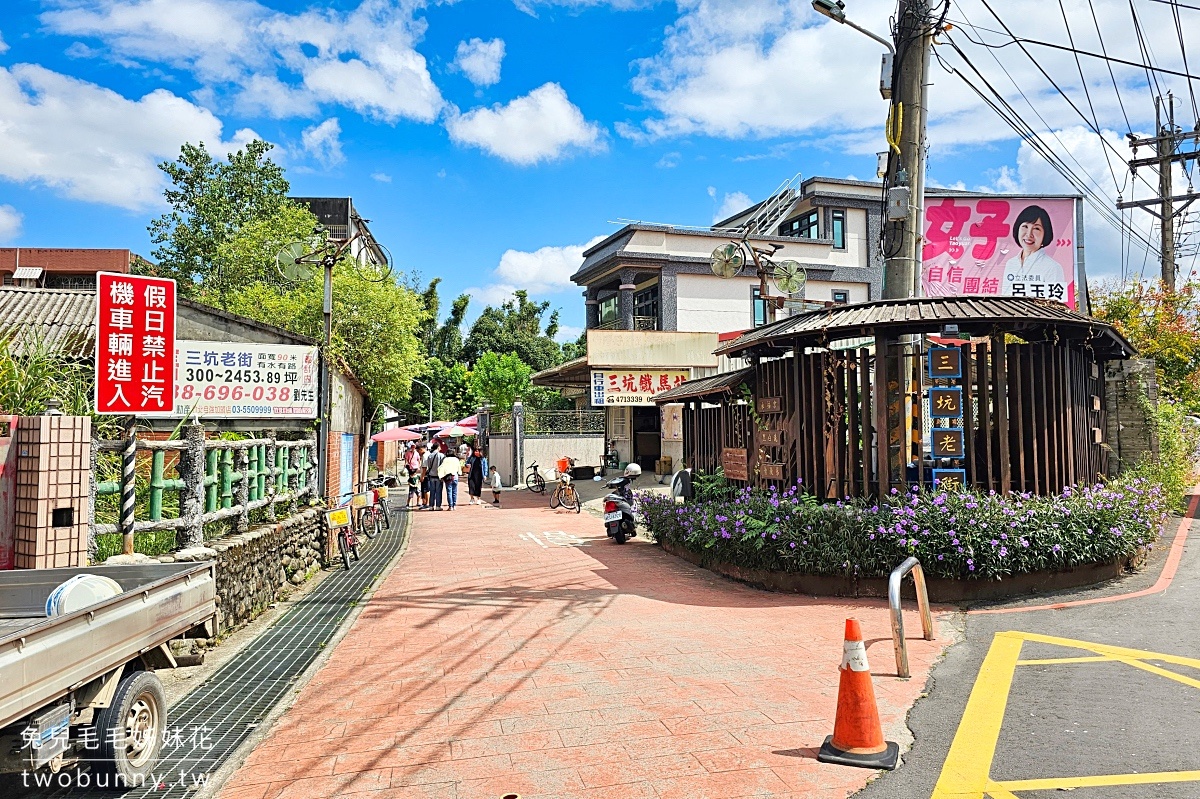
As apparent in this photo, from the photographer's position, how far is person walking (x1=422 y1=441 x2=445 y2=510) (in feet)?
71.5

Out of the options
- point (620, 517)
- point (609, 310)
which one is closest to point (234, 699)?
point (620, 517)

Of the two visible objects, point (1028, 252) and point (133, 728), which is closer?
point (133, 728)

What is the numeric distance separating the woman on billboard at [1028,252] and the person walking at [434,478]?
14474mm

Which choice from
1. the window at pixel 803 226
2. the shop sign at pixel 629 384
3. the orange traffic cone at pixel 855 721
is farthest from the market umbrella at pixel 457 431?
the orange traffic cone at pixel 855 721

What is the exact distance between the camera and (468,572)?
447 inches

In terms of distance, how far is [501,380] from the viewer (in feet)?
143

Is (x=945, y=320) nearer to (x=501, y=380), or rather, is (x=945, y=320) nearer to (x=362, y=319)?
(x=362, y=319)

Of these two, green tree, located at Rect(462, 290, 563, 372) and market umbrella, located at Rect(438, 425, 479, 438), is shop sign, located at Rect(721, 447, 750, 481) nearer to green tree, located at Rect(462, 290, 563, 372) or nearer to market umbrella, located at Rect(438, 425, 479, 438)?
market umbrella, located at Rect(438, 425, 479, 438)

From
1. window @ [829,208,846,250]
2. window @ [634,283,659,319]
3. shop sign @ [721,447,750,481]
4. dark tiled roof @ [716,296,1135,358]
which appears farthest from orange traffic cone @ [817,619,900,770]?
window @ [829,208,846,250]

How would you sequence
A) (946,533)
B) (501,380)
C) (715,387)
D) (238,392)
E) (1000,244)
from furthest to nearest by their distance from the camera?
1. (501,380)
2. (1000,244)
3. (715,387)
4. (238,392)
5. (946,533)

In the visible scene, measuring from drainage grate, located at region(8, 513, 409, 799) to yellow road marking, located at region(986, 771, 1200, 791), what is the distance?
439 centimetres

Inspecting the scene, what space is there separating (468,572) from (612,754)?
6957 millimetres

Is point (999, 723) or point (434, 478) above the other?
point (434, 478)

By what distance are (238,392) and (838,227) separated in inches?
1061
